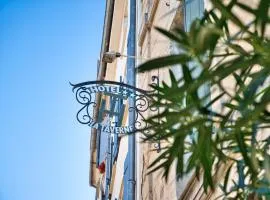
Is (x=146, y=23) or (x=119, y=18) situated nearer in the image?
(x=146, y=23)

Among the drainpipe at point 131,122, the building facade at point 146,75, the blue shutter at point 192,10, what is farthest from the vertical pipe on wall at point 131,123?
the blue shutter at point 192,10

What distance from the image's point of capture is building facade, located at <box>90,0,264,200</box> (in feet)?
17.4

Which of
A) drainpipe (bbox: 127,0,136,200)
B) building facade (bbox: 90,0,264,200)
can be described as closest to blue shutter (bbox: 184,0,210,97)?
building facade (bbox: 90,0,264,200)

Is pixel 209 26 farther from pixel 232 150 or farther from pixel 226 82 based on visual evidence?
pixel 226 82

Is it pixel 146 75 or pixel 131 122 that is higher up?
pixel 146 75

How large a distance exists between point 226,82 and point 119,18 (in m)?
10.7

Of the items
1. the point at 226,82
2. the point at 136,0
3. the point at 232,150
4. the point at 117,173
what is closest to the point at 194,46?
the point at 232,150

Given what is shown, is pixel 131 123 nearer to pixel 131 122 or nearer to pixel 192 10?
pixel 131 122

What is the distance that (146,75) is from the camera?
8586mm

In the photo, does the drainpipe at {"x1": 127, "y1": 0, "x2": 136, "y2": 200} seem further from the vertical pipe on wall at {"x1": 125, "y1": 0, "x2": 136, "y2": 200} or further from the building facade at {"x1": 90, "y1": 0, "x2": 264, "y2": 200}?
the building facade at {"x1": 90, "y1": 0, "x2": 264, "y2": 200}

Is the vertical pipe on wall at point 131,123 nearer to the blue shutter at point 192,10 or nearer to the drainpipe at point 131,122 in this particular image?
the drainpipe at point 131,122

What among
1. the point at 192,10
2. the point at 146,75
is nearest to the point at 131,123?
the point at 146,75

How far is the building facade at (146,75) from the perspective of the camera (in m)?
5.32

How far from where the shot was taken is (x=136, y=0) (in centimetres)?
1055
